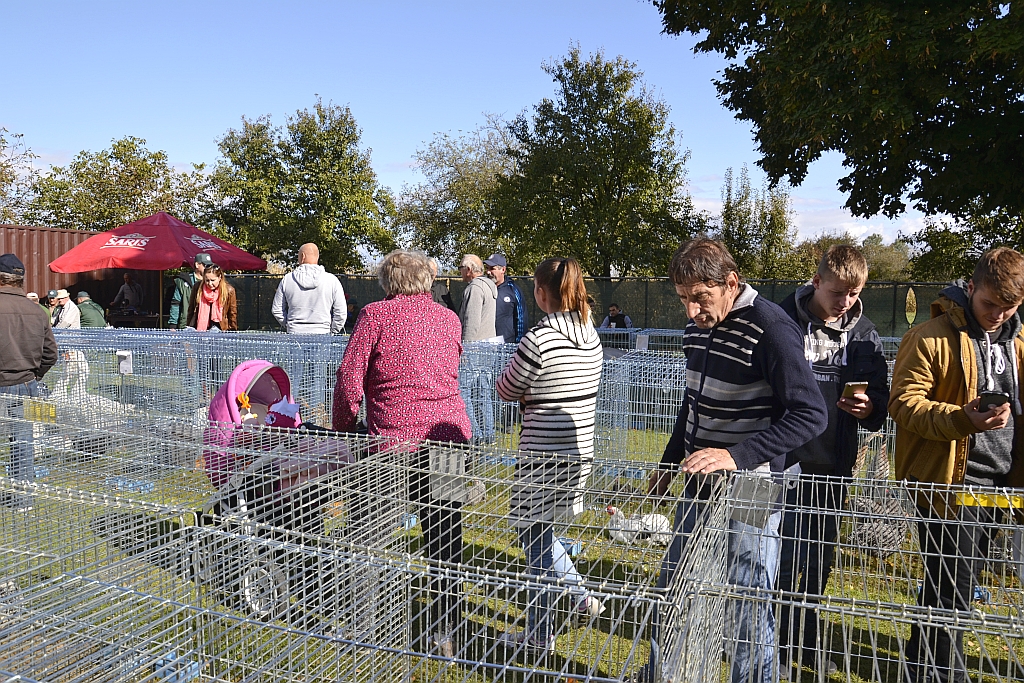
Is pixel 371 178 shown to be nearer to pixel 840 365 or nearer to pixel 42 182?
pixel 42 182

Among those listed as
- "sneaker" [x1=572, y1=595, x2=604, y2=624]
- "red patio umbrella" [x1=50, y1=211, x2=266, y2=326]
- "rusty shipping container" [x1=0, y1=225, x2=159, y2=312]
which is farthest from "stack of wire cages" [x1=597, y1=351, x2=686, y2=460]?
"rusty shipping container" [x1=0, y1=225, x2=159, y2=312]

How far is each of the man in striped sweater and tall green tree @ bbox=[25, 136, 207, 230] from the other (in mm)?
26150

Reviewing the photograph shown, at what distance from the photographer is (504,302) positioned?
8992mm

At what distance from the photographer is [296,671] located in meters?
2.18

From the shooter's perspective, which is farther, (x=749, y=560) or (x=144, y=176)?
(x=144, y=176)

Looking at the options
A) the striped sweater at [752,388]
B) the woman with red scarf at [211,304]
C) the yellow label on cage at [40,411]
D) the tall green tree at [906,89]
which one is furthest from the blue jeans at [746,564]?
the tall green tree at [906,89]

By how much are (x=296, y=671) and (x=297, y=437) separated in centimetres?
130

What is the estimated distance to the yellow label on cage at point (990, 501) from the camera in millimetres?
2490

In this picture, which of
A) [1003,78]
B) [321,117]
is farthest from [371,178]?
[1003,78]

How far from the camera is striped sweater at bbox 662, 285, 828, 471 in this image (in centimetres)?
251

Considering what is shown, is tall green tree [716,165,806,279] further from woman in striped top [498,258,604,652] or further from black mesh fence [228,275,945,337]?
woman in striped top [498,258,604,652]

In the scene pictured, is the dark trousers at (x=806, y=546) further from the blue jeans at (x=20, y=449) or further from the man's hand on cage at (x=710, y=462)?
the blue jeans at (x=20, y=449)

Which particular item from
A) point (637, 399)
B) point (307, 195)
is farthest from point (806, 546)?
point (307, 195)

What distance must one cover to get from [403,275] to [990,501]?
8.36 ft
